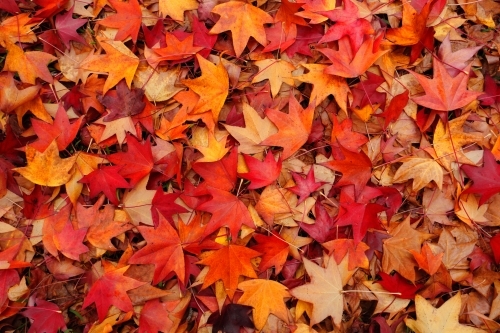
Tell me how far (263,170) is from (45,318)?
88 centimetres

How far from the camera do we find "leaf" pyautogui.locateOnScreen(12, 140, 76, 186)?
149cm

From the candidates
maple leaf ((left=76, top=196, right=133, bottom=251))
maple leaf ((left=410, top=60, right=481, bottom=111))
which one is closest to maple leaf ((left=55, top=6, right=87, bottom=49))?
maple leaf ((left=76, top=196, right=133, bottom=251))

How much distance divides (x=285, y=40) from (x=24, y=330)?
1.35m

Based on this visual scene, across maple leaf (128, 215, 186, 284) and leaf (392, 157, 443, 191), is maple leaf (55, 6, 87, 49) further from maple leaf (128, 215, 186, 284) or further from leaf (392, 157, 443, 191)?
leaf (392, 157, 443, 191)

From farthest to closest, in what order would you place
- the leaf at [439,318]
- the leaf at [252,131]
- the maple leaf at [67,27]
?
1. the maple leaf at [67,27]
2. the leaf at [252,131]
3. the leaf at [439,318]

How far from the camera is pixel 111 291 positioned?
1.49 meters

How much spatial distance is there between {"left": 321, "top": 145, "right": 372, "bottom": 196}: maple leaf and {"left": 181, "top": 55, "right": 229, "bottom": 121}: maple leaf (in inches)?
16.7

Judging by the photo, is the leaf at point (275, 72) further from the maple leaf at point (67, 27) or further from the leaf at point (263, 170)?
the maple leaf at point (67, 27)

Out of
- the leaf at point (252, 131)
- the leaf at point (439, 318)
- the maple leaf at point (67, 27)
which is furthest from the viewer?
the maple leaf at point (67, 27)

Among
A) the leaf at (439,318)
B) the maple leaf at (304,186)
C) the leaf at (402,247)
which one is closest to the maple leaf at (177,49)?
the maple leaf at (304,186)

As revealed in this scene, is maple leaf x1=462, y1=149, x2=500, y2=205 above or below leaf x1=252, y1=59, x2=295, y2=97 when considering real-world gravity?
below

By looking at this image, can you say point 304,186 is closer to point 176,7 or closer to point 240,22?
point 240,22

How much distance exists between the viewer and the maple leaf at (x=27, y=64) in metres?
1.61

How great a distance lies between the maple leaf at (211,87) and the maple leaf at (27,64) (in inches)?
20.0
